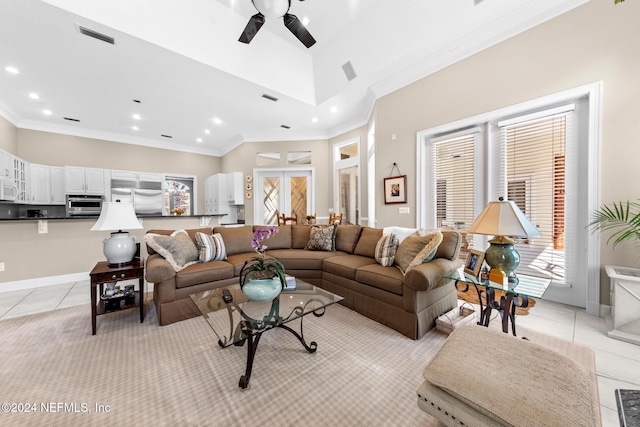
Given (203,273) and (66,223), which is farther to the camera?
(66,223)

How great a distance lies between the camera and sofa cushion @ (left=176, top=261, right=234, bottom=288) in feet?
8.27

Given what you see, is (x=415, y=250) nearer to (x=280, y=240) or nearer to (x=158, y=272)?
(x=280, y=240)

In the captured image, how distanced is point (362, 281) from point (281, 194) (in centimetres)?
445

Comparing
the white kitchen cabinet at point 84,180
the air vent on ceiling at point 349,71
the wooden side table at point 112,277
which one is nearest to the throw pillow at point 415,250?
the wooden side table at point 112,277

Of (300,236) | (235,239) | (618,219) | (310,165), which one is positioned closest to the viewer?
(618,219)

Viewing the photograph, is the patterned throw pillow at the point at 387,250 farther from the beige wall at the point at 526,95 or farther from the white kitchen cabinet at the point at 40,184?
the white kitchen cabinet at the point at 40,184

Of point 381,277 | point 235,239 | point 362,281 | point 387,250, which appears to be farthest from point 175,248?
point 387,250

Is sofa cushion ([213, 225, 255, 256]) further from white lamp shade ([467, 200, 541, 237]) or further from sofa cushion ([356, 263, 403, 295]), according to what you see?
white lamp shade ([467, 200, 541, 237])

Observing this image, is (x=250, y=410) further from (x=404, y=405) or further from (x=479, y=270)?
(x=479, y=270)

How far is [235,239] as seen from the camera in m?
3.55

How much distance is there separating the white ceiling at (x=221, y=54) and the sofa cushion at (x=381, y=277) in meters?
2.91

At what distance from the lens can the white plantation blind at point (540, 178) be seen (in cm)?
271

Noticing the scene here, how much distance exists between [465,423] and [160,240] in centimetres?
298

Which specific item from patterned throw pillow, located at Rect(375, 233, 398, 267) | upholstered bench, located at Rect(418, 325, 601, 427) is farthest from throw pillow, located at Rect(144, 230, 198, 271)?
upholstered bench, located at Rect(418, 325, 601, 427)
